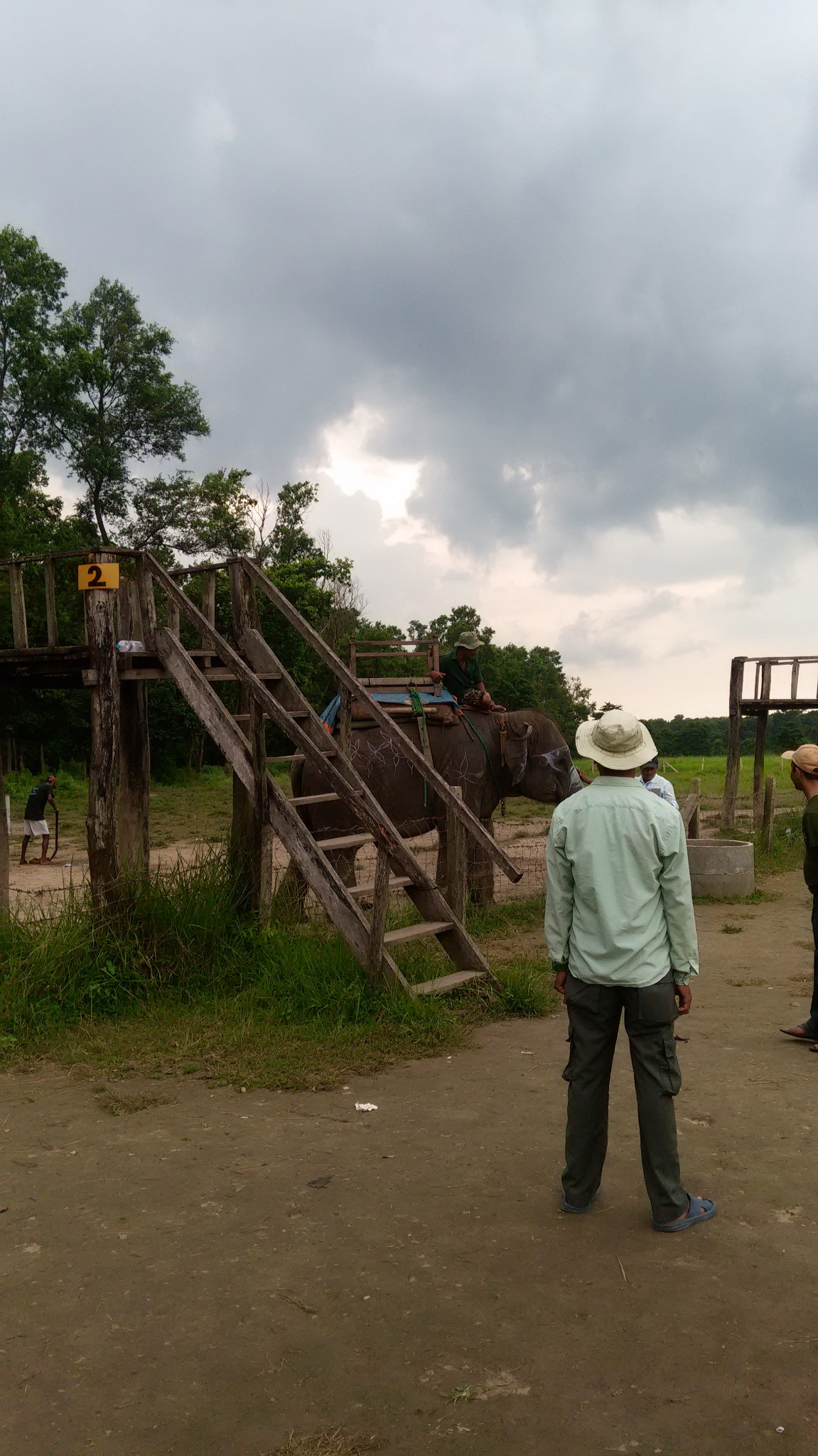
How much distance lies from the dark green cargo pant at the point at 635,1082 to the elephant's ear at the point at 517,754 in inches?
317

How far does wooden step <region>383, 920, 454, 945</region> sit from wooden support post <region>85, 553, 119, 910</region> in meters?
2.22

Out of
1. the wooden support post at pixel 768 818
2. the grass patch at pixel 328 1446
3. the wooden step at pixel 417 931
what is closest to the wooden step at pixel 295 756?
the wooden step at pixel 417 931

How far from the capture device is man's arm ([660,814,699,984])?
13.8 feet

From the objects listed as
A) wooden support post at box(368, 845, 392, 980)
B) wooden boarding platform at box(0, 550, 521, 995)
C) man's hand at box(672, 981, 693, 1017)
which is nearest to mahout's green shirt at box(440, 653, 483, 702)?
wooden boarding platform at box(0, 550, 521, 995)

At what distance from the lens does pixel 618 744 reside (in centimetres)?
434

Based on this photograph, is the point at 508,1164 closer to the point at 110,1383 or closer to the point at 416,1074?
the point at 416,1074

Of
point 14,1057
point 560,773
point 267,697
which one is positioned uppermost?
point 267,697

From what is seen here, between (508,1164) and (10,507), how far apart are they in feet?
79.1

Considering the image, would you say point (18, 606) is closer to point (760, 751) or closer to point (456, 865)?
point (456, 865)

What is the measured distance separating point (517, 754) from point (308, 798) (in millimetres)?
4500

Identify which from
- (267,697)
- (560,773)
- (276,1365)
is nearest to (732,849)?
(560,773)

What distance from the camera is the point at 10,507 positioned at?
25.9 meters

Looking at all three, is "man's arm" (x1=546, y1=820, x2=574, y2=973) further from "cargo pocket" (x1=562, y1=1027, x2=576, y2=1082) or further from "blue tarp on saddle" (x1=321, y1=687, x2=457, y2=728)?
"blue tarp on saddle" (x1=321, y1=687, x2=457, y2=728)

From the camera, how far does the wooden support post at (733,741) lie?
60.8 ft
